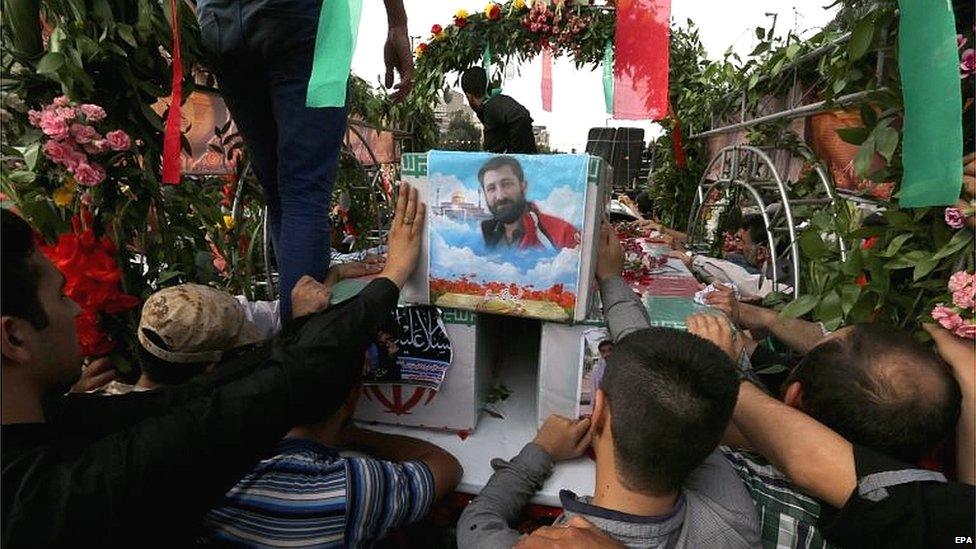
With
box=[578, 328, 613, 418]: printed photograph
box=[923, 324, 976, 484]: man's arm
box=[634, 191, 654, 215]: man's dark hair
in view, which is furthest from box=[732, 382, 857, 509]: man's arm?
box=[634, 191, 654, 215]: man's dark hair

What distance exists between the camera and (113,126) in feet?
4.81

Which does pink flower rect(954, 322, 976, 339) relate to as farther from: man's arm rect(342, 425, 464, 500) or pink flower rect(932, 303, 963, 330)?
man's arm rect(342, 425, 464, 500)

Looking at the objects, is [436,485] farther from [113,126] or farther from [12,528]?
[113,126]

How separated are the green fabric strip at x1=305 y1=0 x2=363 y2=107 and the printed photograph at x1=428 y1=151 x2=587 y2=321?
0.94 ft

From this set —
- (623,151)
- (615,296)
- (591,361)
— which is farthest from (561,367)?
(623,151)

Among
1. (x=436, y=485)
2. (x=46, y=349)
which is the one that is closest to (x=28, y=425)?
(x=46, y=349)

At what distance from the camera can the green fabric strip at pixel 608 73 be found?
4.50 meters

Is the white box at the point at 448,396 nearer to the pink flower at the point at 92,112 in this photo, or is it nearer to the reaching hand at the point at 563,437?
the reaching hand at the point at 563,437

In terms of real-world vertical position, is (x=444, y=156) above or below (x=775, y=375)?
above

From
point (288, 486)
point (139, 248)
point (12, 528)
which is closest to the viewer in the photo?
point (12, 528)

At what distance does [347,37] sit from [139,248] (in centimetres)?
95

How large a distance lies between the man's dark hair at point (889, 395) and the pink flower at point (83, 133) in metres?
1.71

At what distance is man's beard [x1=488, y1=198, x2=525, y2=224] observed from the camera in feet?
4.28

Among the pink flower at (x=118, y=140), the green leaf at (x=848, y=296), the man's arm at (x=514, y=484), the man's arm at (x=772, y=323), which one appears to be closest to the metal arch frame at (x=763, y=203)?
the man's arm at (x=772, y=323)
